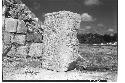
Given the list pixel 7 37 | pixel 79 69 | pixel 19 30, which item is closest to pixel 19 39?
pixel 19 30

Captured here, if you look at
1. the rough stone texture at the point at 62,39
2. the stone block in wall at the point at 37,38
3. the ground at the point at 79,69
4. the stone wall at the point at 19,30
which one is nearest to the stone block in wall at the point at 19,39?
the stone wall at the point at 19,30

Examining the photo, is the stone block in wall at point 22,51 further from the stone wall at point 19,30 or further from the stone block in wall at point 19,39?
the stone block in wall at point 19,39

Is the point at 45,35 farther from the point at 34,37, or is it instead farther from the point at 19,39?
the point at 19,39

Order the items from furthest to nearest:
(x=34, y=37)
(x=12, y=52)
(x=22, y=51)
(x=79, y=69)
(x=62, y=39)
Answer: (x=34, y=37) → (x=22, y=51) → (x=12, y=52) → (x=79, y=69) → (x=62, y=39)

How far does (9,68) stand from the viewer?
7.23 metres

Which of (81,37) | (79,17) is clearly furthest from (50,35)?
(81,37)

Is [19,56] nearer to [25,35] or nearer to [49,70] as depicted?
[25,35]

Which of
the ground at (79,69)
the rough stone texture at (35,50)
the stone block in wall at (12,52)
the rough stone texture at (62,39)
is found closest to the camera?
the ground at (79,69)

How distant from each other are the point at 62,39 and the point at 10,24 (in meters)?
1.84

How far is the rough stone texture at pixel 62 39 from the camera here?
267 inches

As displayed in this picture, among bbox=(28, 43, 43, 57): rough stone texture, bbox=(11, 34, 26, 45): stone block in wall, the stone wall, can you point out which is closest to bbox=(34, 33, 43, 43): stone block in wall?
the stone wall

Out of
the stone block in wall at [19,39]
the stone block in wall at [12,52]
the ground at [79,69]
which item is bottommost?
the ground at [79,69]

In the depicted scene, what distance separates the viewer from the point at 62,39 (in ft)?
22.4

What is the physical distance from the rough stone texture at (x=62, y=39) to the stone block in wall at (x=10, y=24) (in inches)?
51.7
